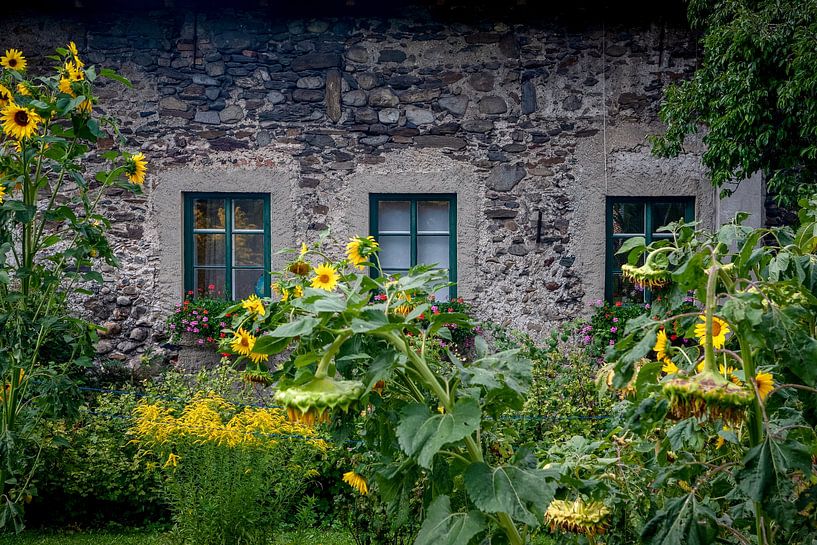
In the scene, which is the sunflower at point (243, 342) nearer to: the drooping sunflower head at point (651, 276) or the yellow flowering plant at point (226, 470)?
the yellow flowering plant at point (226, 470)

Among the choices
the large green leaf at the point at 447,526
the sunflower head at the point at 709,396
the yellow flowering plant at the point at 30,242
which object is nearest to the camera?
the sunflower head at the point at 709,396

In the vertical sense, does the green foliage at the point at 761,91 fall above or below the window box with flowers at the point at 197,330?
above

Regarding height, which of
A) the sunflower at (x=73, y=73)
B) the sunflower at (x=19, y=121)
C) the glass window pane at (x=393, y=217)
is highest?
the sunflower at (x=73, y=73)

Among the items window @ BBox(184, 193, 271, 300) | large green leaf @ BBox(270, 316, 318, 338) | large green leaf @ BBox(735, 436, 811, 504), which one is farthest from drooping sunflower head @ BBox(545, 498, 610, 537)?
window @ BBox(184, 193, 271, 300)

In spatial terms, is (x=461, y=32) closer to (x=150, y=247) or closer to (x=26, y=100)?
(x=150, y=247)

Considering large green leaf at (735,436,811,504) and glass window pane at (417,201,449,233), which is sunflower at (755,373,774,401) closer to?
large green leaf at (735,436,811,504)

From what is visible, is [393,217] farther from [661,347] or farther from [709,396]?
[709,396]

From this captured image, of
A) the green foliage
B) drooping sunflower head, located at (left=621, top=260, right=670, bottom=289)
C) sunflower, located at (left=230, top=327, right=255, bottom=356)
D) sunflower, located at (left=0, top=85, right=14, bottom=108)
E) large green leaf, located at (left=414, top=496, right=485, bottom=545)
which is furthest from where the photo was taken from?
the green foliage

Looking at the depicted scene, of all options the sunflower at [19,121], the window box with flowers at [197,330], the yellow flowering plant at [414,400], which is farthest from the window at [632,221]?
the yellow flowering plant at [414,400]

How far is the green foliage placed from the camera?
4.80 m

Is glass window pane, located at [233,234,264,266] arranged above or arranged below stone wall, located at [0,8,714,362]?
below

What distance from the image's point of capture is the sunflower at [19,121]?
3.36 meters

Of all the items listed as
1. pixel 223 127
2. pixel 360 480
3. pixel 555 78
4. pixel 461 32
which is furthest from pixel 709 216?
pixel 360 480

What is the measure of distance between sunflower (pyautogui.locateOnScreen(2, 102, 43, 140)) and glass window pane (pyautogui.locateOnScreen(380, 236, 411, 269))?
3551mm
